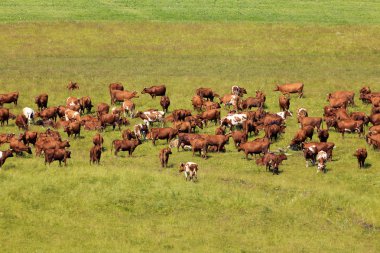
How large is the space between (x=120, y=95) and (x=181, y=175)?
12996 millimetres

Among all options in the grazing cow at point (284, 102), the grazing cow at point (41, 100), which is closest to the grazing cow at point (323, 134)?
the grazing cow at point (284, 102)

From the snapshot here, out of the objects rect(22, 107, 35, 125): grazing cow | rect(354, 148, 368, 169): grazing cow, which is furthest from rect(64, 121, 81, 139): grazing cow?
rect(354, 148, 368, 169): grazing cow

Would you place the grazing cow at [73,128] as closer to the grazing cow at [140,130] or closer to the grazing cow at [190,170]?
the grazing cow at [140,130]

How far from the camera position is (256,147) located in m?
35.3

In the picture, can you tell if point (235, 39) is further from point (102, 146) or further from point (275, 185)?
point (275, 185)

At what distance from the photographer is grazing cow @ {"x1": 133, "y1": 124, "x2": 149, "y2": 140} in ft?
127

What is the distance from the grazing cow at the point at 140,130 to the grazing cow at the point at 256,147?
5651 mm

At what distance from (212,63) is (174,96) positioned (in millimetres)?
10400

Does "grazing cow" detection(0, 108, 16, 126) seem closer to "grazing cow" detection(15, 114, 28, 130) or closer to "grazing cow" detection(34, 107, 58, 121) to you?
"grazing cow" detection(15, 114, 28, 130)

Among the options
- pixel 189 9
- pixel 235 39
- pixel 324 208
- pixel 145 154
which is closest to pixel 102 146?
pixel 145 154

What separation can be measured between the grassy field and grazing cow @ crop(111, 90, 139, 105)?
26.9 inches

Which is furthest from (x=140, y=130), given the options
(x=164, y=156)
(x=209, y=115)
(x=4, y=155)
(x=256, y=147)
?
(x=4, y=155)

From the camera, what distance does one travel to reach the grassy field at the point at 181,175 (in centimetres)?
2733

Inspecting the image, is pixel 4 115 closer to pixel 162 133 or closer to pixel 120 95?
pixel 120 95
